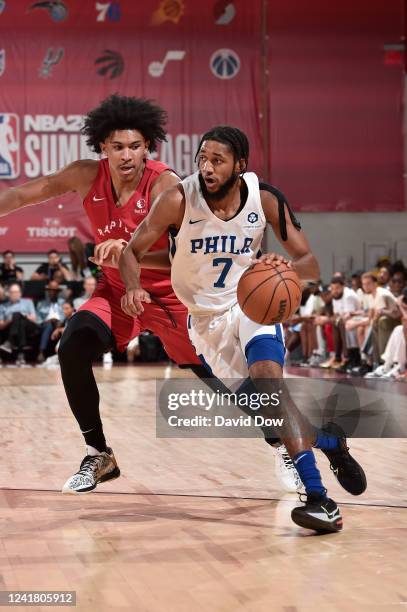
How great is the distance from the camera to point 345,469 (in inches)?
165

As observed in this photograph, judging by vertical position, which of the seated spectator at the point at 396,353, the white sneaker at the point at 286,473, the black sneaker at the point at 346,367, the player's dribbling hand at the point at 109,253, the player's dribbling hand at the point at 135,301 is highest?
the player's dribbling hand at the point at 109,253

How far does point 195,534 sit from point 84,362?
3.42 ft

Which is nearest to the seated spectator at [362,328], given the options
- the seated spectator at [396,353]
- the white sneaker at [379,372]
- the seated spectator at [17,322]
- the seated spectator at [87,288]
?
the white sneaker at [379,372]

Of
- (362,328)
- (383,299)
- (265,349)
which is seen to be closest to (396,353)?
(383,299)

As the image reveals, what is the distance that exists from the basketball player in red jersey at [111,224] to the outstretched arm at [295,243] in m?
0.64

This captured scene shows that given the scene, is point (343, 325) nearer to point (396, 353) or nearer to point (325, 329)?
point (325, 329)

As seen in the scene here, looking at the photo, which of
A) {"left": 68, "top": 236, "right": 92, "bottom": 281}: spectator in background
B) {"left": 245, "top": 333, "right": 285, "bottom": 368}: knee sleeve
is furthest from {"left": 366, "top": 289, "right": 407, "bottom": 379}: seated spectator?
{"left": 245, "top": 333, "right": 285, "bottom": 368}: knee sleeve

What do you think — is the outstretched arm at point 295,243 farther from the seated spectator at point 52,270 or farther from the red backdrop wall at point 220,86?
the red backdrop wall at point 220,86

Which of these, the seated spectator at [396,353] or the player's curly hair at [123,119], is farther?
the seated spectator at [396,353]

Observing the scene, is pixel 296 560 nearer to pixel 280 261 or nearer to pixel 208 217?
pixel 280 261

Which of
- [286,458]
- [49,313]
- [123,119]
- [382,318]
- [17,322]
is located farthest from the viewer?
[49,313]

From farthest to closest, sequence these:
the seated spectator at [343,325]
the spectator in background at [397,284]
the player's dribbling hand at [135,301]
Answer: the seated spectator at [343,325] < the spectator in background at [397,284] < the player's dribbling hand at [135,301]

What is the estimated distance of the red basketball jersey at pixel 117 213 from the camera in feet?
15.3

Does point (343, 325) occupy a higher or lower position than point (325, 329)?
higher
